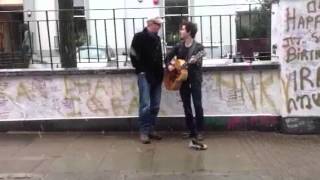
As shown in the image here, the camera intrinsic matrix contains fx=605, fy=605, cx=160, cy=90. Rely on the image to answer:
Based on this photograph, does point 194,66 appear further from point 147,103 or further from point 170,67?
point 147,103

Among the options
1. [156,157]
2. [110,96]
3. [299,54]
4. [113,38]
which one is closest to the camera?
[156,157]

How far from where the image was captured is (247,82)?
9039 mm

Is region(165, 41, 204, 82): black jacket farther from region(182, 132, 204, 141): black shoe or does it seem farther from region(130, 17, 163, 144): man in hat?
region(182, 132, 204, 141): black shoe

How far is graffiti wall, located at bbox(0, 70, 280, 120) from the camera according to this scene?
29.7ft

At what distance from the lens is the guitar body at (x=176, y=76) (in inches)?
326

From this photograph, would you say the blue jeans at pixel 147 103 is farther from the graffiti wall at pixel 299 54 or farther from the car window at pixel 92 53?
the graffiti wall at pixel 299 54

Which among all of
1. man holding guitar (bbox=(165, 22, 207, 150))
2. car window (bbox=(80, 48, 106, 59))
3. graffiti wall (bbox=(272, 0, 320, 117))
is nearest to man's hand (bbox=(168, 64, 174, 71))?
man holding guitar (bbox=(165, 22, 207, 150))

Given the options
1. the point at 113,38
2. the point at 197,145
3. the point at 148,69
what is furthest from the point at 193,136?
the point at 113,38

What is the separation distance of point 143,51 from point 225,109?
160 centimetres

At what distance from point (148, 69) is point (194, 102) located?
31.7 inches

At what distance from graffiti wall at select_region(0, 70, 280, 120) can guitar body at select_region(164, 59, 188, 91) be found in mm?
575

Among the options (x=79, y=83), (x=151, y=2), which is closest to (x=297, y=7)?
(x=79, y=83)

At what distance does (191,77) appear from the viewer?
8383 mm

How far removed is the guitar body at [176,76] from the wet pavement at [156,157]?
81 cm
